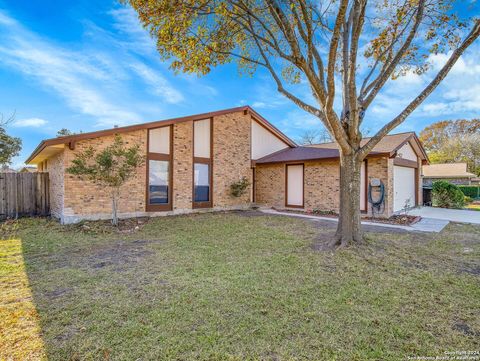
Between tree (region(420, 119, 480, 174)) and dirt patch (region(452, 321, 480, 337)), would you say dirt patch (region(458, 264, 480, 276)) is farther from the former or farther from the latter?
tree (region(420, 119, 480, 174))

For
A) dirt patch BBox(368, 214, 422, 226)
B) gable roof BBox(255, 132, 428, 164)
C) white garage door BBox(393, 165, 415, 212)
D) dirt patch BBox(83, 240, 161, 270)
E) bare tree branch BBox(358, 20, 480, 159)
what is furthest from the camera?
white garage door BBox(393, 165, 415, 212)

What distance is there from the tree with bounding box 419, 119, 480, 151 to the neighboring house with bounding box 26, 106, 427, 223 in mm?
30924

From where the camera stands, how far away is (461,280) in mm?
4234

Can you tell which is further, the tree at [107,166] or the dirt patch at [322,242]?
the tree at [107,166]

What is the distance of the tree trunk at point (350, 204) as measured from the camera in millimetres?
6102

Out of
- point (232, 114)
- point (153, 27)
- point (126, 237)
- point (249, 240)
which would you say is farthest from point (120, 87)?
point (249, 240)

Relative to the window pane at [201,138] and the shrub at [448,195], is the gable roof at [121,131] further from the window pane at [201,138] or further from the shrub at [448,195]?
the shrub at [448,195]

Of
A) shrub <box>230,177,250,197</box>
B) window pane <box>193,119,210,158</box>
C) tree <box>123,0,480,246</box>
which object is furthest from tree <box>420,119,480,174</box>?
window pane <box>193,119,210,158</box>

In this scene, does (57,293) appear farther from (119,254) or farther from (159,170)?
(159,170)

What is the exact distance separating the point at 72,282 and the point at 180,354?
2734 mm

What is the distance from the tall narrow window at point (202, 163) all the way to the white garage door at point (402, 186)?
8.81 meters

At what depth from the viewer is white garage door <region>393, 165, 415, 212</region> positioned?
1198 cm

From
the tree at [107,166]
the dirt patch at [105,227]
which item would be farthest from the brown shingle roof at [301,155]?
the dirt patch at [105,227]

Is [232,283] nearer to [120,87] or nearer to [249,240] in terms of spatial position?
[249,240]
